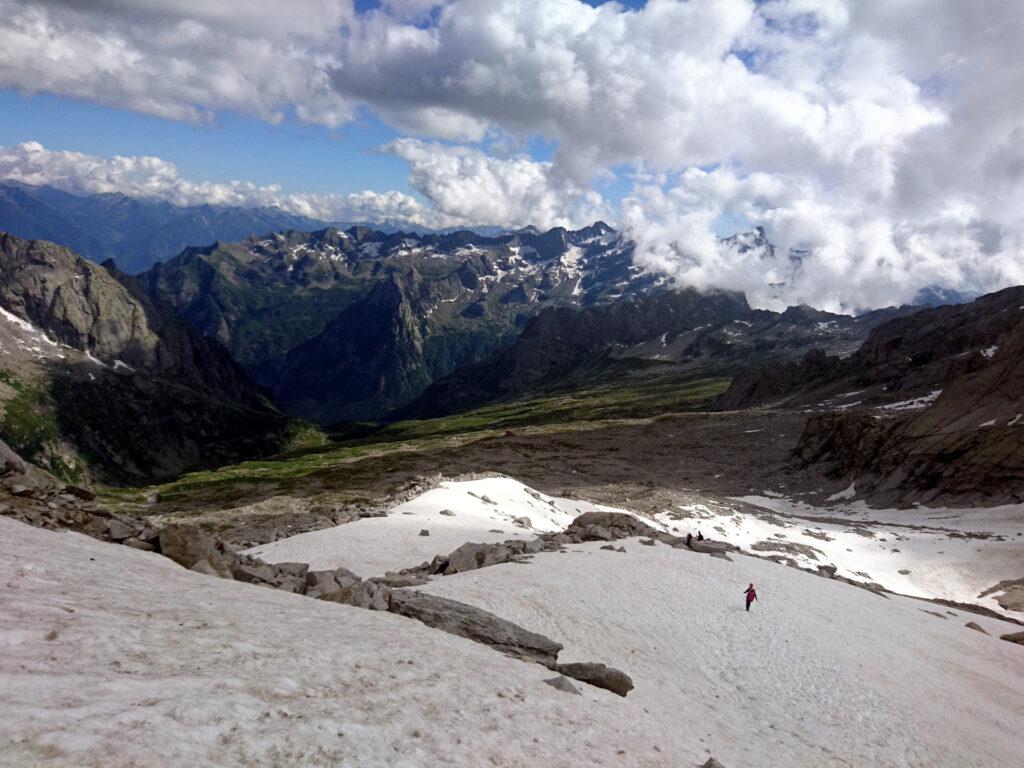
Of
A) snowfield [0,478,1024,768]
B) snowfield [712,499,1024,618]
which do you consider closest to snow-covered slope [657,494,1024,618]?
snowfield [712,499,1024,618]

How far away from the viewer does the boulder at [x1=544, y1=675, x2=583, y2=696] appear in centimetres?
1669

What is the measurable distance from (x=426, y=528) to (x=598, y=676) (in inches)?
1050

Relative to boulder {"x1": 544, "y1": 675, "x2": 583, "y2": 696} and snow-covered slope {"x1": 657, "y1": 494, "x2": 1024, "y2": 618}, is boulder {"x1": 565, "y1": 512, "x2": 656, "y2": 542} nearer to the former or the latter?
snow-covered slope {"x1": 657, "y1": 494, "x2": 1024, "y2": 618}

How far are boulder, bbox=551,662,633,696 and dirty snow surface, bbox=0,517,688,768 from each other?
59cm

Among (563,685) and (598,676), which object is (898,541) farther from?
(563,685)

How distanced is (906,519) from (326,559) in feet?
242

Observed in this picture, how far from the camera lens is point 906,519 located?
7775 cm

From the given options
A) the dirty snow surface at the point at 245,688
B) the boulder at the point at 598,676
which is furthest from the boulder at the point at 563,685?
the boulder at the point at 598,676

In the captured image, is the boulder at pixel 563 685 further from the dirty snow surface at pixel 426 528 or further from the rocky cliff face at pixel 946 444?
the rocky cliff face at pixel 946 444

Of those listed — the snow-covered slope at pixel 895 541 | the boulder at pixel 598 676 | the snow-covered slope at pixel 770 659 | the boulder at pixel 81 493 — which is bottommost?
the snow-covered slope at pixel 895 541

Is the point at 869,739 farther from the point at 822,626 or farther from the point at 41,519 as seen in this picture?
the point at 41,519

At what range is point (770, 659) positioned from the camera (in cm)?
2484

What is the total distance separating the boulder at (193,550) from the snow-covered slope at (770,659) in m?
8.44

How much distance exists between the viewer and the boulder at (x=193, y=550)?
896 inches
